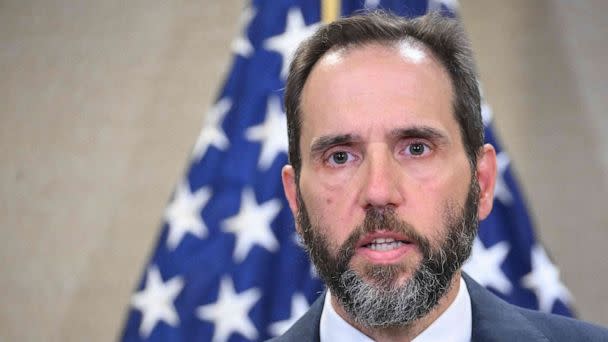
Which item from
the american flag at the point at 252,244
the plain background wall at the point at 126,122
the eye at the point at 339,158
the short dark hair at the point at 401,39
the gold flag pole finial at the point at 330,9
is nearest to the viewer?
the eye at the point at 339,158

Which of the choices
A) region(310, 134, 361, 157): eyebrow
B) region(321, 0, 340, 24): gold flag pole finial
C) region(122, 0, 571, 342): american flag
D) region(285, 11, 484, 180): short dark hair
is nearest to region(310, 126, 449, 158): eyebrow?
region(310, 134, 361, 157): eyebrow

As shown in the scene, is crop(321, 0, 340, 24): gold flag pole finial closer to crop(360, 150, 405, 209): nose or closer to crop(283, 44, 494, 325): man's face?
crop(283, 44, 494, 325): man's face

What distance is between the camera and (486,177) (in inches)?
65.6

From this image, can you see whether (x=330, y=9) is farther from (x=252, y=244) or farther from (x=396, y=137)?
(x=396, y=137)

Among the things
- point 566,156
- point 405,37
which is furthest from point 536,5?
point 405,37

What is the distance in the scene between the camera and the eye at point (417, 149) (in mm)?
1489

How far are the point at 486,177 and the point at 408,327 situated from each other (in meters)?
0.36

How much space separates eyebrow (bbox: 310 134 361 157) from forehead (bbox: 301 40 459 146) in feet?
0.04

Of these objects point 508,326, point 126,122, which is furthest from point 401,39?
point 126,122

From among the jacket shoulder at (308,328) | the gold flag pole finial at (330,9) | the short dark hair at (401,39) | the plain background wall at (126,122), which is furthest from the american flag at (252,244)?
the short dark hair at (401,39)

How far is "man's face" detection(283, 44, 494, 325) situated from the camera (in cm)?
143

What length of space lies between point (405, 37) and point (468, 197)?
35 centimetres

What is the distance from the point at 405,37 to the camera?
163 centimetres

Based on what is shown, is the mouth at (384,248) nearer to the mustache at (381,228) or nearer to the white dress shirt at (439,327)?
the mustache at (381,228)
